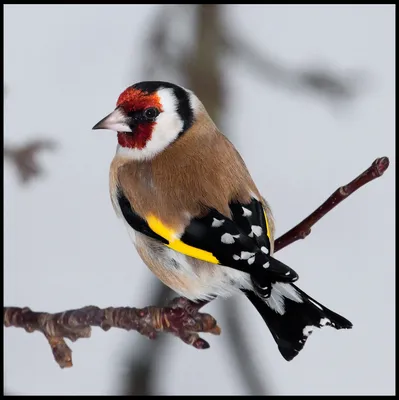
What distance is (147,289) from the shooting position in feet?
10.5

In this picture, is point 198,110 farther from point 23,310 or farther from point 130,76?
point 130,76

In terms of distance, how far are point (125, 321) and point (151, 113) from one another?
2.22 feet

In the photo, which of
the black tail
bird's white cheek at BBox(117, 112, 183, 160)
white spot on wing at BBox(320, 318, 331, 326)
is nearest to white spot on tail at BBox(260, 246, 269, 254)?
the black tail

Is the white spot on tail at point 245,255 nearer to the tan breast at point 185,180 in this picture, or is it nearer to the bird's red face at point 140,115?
the tan breast at point 185,180

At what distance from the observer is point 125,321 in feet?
5.40

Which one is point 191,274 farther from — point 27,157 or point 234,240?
point 27,157

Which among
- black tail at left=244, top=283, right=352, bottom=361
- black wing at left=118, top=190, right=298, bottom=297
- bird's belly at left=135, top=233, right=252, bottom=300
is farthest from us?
bird's belly at left=135, top=233, right=252, bottom=300

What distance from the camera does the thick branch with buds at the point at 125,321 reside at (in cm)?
162

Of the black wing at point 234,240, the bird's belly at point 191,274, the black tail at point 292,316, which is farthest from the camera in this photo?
the bird's belly at point 191,274

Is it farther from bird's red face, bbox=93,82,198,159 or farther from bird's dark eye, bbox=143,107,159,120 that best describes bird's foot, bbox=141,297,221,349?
bird's dark eye, bbox=143,107,159,120

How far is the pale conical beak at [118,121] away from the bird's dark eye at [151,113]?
0.09 m

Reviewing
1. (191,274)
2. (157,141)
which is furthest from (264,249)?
(157,141)

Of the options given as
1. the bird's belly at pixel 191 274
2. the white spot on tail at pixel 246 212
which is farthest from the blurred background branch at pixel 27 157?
the white spot on tail at pixel 246 212

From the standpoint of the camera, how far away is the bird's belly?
1.98 m
